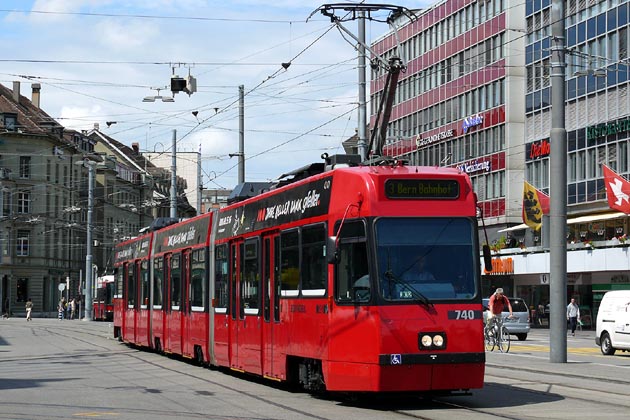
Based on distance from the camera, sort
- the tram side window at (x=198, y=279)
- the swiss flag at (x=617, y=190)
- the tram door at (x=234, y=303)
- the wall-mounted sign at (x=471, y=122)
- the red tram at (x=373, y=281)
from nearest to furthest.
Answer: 1. the red tram at (x=373, y=281)
2. the tram door at (x=234, y=303)
3. the tram side window at (x=198, y=279)
4. the swiss flag at (x=617, y=190)
5. the wall-mounted sign at (x=471, y=122)

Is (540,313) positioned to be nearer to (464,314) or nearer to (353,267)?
(464,314)

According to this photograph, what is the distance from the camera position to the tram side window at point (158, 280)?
93.1ft

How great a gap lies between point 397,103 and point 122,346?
150ft

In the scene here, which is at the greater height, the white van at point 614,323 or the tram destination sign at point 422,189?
the tram destination sign at point 422,189

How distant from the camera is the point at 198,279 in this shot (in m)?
23.8

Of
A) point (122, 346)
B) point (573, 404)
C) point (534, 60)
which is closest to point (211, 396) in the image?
point (573, 404)

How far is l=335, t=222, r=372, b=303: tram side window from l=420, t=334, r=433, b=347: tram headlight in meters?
0.80

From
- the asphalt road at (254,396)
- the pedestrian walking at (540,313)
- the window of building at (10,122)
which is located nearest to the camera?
the asphalt road at (254,396)

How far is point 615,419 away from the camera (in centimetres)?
1351

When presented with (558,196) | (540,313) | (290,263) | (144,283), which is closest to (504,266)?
(540,313)

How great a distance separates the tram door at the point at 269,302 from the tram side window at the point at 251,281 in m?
0.41

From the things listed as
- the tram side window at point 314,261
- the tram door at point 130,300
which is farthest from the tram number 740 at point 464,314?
the tram door at point 130,300

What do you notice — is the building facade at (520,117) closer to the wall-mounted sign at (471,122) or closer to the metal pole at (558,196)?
the wall-mounted sign at (471,122)

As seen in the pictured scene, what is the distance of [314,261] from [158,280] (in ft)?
43.6
